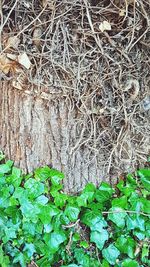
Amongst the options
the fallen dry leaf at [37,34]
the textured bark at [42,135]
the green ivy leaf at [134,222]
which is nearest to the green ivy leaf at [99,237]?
the green ivy leaf at [134,222]

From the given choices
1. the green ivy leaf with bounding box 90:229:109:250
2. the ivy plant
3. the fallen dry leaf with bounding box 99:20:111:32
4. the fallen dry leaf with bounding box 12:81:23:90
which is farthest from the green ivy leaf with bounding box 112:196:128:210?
the fallen dry leaf with bounding box 99:20:111:32

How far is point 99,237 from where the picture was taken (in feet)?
5.57

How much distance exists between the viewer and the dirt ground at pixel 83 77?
158cm

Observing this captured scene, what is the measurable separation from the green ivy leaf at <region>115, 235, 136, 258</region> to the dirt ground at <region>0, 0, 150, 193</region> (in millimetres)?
319

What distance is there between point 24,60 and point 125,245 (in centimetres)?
101

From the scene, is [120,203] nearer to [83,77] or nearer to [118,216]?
[118,216]

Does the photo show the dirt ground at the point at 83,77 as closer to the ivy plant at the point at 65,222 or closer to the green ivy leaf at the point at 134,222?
the ivy plant at the point at 65,222

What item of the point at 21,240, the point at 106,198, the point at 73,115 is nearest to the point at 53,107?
the point at 73,115

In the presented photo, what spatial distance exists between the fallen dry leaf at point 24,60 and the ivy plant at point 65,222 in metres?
0.48

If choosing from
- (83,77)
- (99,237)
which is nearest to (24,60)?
(83,77)

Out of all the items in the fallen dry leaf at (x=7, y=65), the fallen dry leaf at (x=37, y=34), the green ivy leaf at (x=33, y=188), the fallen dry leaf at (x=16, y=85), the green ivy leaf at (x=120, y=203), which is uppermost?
the fallen dry leaf at (x=37, y=34)

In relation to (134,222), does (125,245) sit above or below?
below

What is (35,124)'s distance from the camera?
5.54 ft

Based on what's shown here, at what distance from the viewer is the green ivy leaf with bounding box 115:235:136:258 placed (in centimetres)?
172
